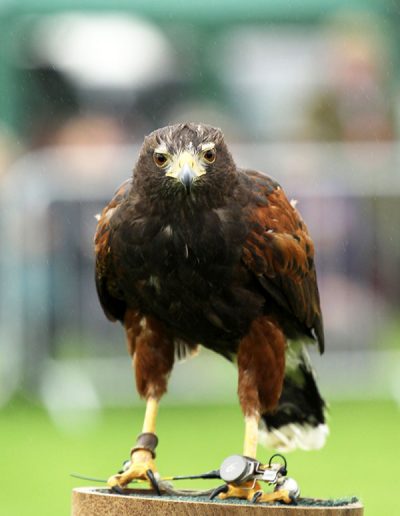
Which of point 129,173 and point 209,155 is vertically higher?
point 129,173

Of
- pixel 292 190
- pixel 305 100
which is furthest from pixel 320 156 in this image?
pixel 305 100

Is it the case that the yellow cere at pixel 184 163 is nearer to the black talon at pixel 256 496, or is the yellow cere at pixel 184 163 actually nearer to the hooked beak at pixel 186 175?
the hooked beak at pixel 186 175

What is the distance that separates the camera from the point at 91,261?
1189 centimetres

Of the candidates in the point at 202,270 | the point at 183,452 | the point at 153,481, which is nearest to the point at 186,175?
the point at 202,270

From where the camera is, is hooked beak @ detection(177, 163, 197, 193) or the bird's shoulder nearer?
hooked beak @ detection(177, 163, 197, 193)

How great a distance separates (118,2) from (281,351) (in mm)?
8300

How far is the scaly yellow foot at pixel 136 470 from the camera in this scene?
5688 millimetres

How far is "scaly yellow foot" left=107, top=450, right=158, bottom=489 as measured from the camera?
5688 millimetres

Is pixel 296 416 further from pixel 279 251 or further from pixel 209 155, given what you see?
pixel 209 155

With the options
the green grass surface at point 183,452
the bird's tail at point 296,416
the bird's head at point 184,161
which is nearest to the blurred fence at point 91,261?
the green grass surface at point 183,452

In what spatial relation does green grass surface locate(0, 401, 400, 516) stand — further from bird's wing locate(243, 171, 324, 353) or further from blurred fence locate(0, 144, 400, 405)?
bird's wing locate(243, 171, 324, 353)

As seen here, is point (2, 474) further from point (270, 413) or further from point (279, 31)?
point (279, 31)

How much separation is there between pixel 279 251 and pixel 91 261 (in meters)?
5.84

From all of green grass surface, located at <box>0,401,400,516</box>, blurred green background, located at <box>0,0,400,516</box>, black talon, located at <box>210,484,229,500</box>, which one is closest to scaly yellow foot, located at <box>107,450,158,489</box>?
black talon, located at <box>210,484,229,500</box>
